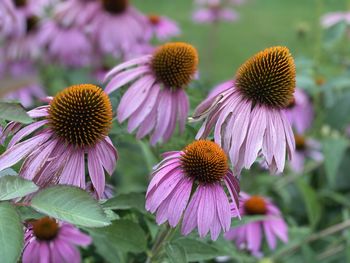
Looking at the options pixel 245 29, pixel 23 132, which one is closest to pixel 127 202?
pixel 23 132

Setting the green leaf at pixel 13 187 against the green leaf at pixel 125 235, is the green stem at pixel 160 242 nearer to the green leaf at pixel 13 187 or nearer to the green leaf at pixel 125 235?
the green leaf at pixel 125 235

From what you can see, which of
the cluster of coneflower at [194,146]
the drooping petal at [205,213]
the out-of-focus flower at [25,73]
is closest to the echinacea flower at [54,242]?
the cluster of coneflower at [194,146]

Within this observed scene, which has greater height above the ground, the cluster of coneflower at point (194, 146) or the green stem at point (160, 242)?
the cluster of coneflower at point (194, 146)

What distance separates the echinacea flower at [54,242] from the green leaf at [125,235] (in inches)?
3.4

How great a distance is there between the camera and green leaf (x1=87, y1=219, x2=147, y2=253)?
0.89 meters

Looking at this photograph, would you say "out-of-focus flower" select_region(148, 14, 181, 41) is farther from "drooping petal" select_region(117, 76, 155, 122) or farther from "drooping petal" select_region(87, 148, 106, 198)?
"drooping petal" select_region(87, 148, 106, 198)

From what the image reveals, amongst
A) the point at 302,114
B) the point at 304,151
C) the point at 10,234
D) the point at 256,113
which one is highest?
the point at 256,113

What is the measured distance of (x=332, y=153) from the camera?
1.66m

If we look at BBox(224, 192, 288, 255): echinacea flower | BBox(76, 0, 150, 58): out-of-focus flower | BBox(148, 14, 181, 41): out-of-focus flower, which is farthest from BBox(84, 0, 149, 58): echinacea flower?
BBox(224, 192, 288, 255): echinacea flower

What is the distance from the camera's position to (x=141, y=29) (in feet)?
6.13

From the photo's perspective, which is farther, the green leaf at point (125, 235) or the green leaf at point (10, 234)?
the green leaf at point (125, 235)

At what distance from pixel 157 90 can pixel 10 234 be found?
0.44m

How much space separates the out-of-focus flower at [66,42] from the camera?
1.92 meters

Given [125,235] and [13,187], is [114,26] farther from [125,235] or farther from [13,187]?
[13,187]
